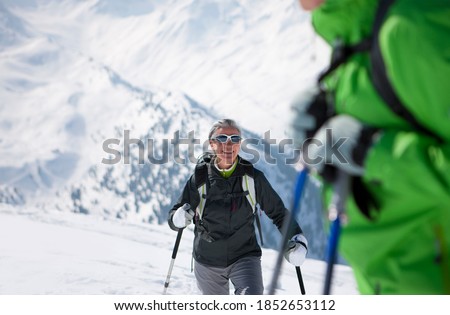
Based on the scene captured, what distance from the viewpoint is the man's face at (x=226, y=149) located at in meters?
3.98

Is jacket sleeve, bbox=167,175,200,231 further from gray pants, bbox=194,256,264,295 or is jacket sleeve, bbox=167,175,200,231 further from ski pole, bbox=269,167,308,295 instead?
ski pole, bbox=269,167,308,295

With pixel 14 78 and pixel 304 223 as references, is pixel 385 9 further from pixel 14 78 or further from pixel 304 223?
pixel 14 78

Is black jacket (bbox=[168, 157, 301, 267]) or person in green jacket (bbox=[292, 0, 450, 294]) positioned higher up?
person in green jacket (bbox=[292, 0, 450, 294])

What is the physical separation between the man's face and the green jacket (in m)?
2.14

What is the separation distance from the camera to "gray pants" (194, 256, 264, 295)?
12.8ft

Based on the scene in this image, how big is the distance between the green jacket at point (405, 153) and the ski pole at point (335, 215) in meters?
0.04

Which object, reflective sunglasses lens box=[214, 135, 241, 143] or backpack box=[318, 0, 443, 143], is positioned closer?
backpack box=[318, 0, 443, 143]

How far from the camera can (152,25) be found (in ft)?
145

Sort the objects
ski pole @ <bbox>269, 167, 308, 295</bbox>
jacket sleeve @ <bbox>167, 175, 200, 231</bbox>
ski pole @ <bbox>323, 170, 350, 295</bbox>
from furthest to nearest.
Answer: jacket sleeve @ <bbox>167, 175, 200, 231</bbox>, ski pole @ <bbox>269, 167, 308, 295</bbox>, ski pole @ <bbox>323, 170, 350, 295</bbox>

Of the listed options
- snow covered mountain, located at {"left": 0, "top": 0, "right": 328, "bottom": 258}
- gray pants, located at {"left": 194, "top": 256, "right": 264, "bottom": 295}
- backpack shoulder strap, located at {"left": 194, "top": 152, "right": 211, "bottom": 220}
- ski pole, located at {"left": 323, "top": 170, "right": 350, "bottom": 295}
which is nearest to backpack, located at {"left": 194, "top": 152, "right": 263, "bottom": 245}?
backpack shoulder strap, located at {"left": 194, "top": 152, "right": 211, "bottom": 220}

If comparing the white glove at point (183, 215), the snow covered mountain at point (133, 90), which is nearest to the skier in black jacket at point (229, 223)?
the white glove at point (183, 215)
